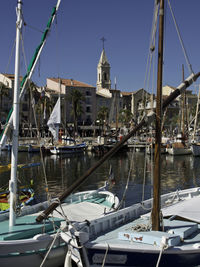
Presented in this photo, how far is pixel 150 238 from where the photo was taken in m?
10.4

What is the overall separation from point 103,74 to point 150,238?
143438mm

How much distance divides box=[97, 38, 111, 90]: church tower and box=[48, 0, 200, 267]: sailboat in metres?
138

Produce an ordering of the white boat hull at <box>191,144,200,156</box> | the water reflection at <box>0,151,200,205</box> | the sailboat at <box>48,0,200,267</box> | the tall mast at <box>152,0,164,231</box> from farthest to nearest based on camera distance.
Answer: the white boat hull at <box>191,144,200,156</box>, the water reflection at <box>0,151,200,205</box>, the tall mast at <box>152,0,164,231</box>, the sailboat at <box>48,0,200,267</box>

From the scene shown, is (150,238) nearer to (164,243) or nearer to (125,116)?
(164,243)

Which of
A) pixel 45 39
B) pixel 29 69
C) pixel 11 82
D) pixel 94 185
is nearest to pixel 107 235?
pixel 29 69

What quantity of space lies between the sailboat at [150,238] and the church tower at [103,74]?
138 metres

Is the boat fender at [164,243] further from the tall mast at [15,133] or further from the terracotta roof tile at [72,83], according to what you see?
the terracotta roof tile at [72,83]

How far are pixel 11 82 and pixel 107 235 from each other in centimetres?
9250

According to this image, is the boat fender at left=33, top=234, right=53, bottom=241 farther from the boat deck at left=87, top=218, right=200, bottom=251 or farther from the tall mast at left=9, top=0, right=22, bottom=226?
the tall mast at left=9, top=0, right=22, bottom=226

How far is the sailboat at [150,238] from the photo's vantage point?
9.87m

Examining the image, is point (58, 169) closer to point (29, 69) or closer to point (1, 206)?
point (1, 206)

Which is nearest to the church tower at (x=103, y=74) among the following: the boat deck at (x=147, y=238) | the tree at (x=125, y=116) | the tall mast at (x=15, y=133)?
the tree at (x=125, y=116)

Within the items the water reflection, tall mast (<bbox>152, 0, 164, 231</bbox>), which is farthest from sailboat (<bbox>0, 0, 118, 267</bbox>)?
the water reflection

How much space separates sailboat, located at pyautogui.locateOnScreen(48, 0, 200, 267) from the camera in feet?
32.4
